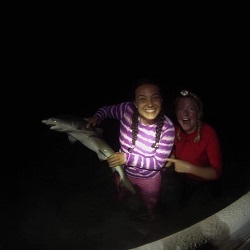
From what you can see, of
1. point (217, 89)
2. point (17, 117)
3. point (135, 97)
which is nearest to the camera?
point (135, 97)

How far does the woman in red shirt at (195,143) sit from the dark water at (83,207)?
788 mm

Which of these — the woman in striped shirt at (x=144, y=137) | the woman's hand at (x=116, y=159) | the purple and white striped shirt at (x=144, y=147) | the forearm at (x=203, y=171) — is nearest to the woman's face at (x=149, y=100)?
the woman in striped shirt at (x=144, y=137)

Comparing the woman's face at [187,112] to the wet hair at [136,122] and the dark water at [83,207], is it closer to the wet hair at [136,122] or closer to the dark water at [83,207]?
the wet hair at [136,122]

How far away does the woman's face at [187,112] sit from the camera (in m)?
3.27

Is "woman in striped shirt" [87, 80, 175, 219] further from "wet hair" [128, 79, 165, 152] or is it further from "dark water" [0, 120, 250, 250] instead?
"dark water" [0, 120, 250, 250]

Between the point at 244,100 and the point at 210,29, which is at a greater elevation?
the point at 210,29

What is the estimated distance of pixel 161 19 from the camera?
13.4 metres

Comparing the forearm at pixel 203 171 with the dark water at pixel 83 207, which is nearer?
the forearm at pixel 203 171

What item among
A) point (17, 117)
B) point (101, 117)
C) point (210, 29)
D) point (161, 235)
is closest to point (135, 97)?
point (101, 117)

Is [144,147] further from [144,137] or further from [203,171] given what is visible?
[203,171]

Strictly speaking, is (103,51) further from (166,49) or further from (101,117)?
(101,117)

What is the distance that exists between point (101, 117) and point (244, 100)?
597 centimetres

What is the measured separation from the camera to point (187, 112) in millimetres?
3273

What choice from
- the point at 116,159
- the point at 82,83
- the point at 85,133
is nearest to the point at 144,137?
the point at 116,159
